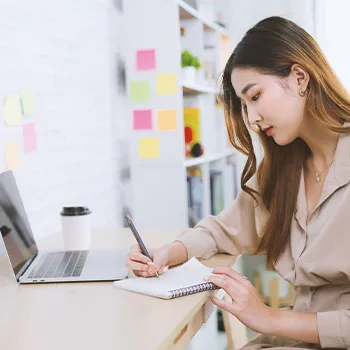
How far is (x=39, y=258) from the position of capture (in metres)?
1.55

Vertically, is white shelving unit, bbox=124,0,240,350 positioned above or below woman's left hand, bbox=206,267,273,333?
above

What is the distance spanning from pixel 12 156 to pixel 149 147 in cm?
82

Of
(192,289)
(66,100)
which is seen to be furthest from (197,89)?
(192,289)

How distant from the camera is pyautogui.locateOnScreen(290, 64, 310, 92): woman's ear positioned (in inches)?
51.3

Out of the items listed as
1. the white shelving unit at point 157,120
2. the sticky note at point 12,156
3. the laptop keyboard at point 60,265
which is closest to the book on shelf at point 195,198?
the white shelving unit at point 157,120

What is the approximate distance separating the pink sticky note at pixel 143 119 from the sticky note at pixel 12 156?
777 mm

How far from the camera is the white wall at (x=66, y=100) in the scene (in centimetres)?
183

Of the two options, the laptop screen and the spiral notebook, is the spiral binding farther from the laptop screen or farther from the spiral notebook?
the laptop screen

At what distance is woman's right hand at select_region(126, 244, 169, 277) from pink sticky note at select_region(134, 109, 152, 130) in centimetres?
113

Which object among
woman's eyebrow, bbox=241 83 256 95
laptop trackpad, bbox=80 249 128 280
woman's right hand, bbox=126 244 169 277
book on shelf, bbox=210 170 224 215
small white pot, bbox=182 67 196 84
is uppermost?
small white pot, bbox=182 67 196 84

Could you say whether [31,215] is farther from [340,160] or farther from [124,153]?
[340,160]

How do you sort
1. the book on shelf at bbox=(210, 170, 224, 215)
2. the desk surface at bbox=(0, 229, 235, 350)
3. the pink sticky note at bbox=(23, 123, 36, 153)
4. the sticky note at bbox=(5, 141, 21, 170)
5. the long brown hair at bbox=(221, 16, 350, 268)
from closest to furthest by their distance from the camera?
1. the desk surface at bbox=(0, 229, 235, 350)
2. the long brown hair at bbox=(221, 16, 350, 268)
3. the sticky note at bbox=(5, 141, 21, 170)
4. the pink sticky note at bbox=(23, 123, 36, 153)
5. the book on shelf at bbox=(210, 170, 224, 215)

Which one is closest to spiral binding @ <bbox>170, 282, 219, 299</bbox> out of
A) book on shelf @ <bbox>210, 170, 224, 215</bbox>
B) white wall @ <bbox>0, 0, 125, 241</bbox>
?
white wall @ <bbox>0, 0, 125, 241</bbox>

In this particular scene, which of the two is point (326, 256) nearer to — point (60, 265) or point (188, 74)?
point (60, 265)
